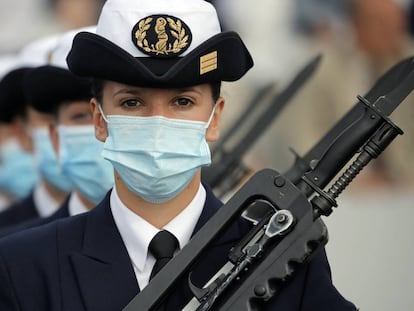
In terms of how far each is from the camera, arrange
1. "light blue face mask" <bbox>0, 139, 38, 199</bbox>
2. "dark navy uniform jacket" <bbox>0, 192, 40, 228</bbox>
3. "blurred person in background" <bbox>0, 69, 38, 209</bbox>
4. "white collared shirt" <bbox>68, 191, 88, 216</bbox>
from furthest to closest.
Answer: "light blue face mask" <bbox>0, 139, 38, 199</bbox>
"blurred person in background" <bbox>0, 69, 38, 209</bbox>
"dark navy uniform jacket" <bbox>0, 192, 40, 228</bbox>
"white collared shirt" <bbox>68, 191, 88, 216</bbox>

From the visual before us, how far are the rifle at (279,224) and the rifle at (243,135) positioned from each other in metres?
1.93

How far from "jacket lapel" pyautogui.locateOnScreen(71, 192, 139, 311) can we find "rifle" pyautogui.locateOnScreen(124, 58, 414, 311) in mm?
232

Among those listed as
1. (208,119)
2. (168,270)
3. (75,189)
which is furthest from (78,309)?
(75,189)

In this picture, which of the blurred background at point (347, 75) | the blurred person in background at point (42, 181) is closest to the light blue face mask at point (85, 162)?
the blurred person in background at point (42, 181)

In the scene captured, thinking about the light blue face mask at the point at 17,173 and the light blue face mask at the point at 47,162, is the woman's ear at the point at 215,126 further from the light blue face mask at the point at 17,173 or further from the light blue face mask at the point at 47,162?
the light blue face mask at the point at 17,173

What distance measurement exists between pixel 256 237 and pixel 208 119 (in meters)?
0.57

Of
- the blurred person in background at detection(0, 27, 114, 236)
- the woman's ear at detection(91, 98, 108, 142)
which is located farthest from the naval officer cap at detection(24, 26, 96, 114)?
the woman's ear at detection(91, 98, 108, 142)

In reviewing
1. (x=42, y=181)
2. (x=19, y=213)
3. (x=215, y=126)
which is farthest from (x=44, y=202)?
(x=215, y=126)

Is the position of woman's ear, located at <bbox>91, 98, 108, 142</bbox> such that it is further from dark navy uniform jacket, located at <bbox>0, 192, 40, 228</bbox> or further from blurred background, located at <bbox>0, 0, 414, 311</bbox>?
blurred background, located at <bbox>0, 0, 414, 311</bbox>

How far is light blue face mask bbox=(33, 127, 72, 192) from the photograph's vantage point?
8625 mm

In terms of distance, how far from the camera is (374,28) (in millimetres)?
12672

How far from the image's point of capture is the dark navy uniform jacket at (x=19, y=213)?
855 centimetres

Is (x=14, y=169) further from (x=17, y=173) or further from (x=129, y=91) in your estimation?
(x=129, y=91)

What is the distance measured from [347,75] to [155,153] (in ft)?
24.6
